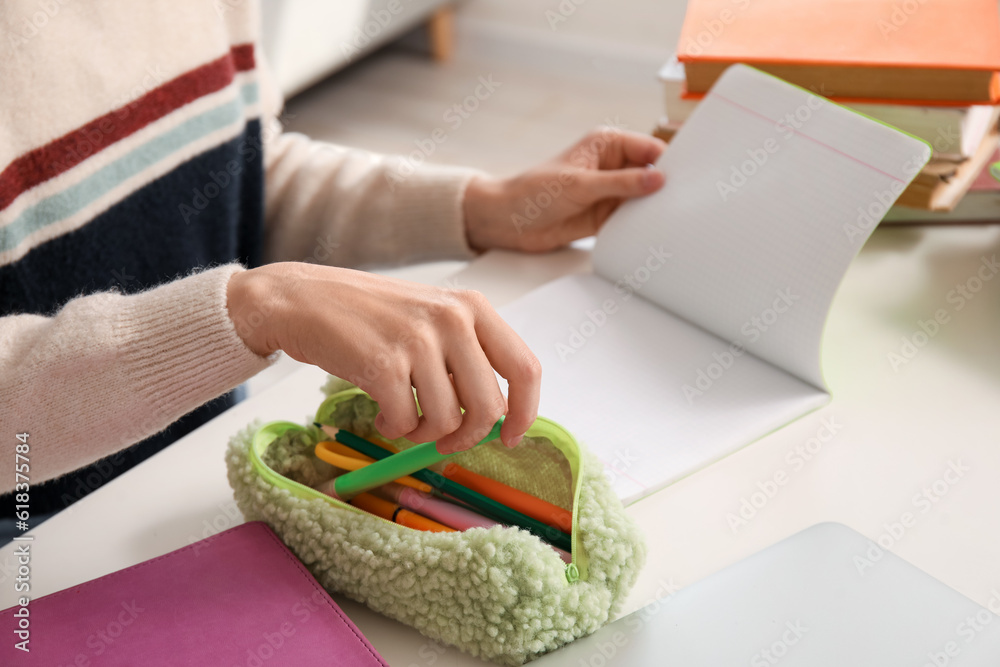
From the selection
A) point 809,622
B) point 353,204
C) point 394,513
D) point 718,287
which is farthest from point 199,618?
point 353,204

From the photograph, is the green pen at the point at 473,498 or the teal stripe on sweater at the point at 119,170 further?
the teal stripe on sweater at the point at 119,170

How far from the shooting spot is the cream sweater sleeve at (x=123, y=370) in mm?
462

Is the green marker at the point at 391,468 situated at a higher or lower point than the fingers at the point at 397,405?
lower

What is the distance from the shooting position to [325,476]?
467 mm

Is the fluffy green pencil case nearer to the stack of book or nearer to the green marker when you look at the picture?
the green marker

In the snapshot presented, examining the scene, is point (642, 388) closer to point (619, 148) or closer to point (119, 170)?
point (619, 148)

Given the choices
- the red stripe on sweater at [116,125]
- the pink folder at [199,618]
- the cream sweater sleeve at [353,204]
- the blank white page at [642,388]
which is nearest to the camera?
the pink folder at [199,618]

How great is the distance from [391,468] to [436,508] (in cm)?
3

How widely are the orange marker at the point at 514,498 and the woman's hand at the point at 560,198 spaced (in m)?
0.33

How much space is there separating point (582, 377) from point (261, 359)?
21cm

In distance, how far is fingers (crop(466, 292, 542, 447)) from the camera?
1.35ft

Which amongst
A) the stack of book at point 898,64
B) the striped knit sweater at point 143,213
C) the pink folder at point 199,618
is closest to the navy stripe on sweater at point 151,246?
the striped knit sweater at point 143,213

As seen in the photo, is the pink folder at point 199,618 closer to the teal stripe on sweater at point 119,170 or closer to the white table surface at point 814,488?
the white table surface at point 814,488

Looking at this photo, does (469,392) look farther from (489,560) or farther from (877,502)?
(877,502)
